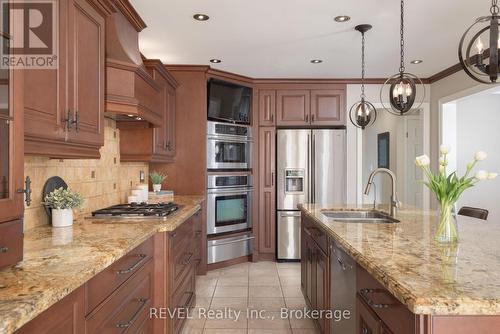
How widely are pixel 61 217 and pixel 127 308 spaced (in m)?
0.73

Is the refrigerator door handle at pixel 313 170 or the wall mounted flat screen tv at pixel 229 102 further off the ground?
the wall mounted flat screen tv at pixel 229 102

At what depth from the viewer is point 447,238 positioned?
67.1 inches

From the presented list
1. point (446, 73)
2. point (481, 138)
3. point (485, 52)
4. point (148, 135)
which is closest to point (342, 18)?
point (485, 52)

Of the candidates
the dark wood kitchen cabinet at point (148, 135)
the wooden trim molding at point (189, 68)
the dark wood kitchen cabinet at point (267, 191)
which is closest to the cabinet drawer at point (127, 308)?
the dark wood kitchen cabinet at point (148, 135)

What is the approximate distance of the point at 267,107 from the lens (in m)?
5.13

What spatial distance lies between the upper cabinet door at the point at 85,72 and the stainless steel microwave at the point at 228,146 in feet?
7.77

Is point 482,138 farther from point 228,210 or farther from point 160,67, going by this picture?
point 160,67

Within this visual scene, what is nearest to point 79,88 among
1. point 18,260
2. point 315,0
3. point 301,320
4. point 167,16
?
point 18,260

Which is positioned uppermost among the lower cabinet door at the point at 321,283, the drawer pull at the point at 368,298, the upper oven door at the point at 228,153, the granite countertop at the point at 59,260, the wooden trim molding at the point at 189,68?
the wooden trim molding at the point at 189,68

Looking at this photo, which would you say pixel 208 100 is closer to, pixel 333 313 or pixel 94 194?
pixel 94 194

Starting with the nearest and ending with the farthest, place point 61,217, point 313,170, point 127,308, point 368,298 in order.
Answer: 1. point 368,298
2. point 127,308
3. point 61,217
4. point 313,170

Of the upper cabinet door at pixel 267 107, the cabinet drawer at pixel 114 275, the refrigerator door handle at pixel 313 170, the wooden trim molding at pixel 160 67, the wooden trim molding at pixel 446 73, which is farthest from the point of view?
the upper cabinet door at pixel 267 107

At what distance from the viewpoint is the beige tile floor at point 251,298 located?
2.96 m

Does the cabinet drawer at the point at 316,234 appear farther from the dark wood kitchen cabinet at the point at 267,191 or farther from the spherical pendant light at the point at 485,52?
the dark wood kitchen cabinet at the point at 267,191
